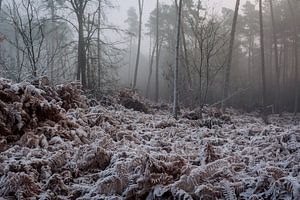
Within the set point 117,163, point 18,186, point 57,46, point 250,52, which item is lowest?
point 18,186

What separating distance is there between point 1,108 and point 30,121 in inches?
21.4

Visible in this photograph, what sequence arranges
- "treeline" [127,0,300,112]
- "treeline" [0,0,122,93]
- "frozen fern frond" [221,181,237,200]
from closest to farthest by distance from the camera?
"frozen fern frond" [221,181,237,200] < "treeline" [0,0,122,93] < "treeline" [127,0,300,112]

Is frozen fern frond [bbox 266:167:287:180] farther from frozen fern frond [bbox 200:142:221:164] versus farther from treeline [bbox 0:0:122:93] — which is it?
treeline [bbox 0:0:122:93]

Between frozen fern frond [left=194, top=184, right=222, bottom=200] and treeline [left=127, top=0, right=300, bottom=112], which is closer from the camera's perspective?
frozen fern frond [left=194, top=184, right=222, bottom=200]

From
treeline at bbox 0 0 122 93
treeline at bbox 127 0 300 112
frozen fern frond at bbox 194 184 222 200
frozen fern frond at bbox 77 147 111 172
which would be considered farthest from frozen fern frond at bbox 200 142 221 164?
treeline at bbox 127 0 300 112

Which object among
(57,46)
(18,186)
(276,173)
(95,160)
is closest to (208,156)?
(276,173)

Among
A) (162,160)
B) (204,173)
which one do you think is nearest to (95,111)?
(162,160)

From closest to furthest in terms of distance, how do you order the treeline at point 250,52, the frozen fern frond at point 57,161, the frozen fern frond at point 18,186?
the frozen fern frond at point 18,186, the frozen fern frond at point 57,161, the treeline at point 250,52

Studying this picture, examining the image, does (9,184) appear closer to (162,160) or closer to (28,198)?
(28,198)

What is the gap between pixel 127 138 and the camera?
6.51 m

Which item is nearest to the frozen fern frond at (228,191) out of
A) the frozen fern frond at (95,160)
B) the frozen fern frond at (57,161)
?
the frozen fern frond at (95,160)

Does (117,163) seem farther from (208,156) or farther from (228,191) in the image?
Answer: (228,191)

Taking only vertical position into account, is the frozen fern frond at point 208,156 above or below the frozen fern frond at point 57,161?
above

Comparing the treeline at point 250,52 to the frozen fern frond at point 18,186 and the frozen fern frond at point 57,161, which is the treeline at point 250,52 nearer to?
the frozen fern frond at point 57,161
